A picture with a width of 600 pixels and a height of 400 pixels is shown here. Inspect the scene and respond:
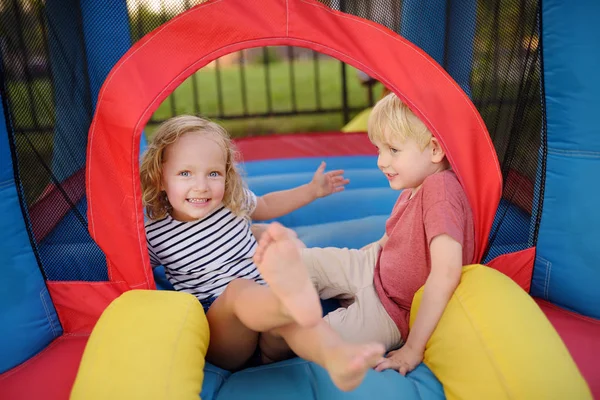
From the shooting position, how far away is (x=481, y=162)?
153 centimetres

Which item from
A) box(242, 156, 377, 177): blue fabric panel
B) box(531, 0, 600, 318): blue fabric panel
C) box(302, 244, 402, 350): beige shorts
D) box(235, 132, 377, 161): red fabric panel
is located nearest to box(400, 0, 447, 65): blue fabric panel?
box(531, 0, 600, 318): blue fabric panel

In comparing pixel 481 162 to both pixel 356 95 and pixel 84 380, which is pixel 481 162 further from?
pixel 356 95

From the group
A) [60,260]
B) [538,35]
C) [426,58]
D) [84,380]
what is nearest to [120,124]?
[60,260]

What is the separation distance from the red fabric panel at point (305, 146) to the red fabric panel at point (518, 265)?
50.2 inches

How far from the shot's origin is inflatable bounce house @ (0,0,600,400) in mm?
1285

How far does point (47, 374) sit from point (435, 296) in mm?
900

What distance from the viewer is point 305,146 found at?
3.00 m

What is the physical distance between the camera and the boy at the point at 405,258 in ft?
→ 4.45

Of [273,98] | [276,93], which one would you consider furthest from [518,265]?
[276,93]

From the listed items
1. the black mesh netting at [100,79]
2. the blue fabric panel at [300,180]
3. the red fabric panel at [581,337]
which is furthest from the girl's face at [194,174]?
the red fabric panel at [581,337]

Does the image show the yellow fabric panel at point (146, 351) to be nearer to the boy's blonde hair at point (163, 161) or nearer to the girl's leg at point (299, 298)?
the girl's leg at point (299, 298)

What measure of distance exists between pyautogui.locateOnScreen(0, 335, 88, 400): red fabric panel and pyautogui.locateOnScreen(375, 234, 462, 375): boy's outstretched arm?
72cm

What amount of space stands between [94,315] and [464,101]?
1.07 m

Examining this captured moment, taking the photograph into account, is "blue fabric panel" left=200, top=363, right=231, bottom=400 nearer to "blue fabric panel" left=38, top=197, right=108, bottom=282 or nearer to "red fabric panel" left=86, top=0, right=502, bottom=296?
"red fabric panel" left=86, top=0, right=502, bottom=296
